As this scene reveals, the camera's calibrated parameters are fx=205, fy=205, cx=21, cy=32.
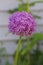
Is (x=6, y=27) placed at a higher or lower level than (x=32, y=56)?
higher

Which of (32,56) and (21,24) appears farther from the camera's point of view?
(32,56)

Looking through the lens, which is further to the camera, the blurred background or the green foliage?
the blurred background

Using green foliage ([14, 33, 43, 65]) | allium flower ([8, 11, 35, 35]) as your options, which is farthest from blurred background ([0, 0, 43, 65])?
allium flower ([8, 11, 35, 35])

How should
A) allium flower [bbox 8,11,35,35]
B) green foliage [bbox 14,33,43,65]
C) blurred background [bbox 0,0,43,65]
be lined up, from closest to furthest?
1. allium flower [bbox 8,11,35,35]
2. green foliage [bbox 14,33,43,65]
3. blurred background [bbox 0,0,43,65]

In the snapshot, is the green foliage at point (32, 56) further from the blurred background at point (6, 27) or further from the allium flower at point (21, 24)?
the allium flower at point (21, 24)

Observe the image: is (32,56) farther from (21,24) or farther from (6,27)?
(21,24)

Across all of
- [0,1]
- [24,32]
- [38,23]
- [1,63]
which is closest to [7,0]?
[0,1]

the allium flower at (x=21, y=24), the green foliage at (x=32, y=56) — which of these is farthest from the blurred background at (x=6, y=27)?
the allium flower at (x=21, y=24)

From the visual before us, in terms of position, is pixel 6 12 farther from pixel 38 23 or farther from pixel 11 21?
pixel 11 21

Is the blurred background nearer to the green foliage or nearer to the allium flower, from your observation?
the green foliage

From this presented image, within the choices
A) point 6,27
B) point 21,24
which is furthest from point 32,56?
point 21,24
